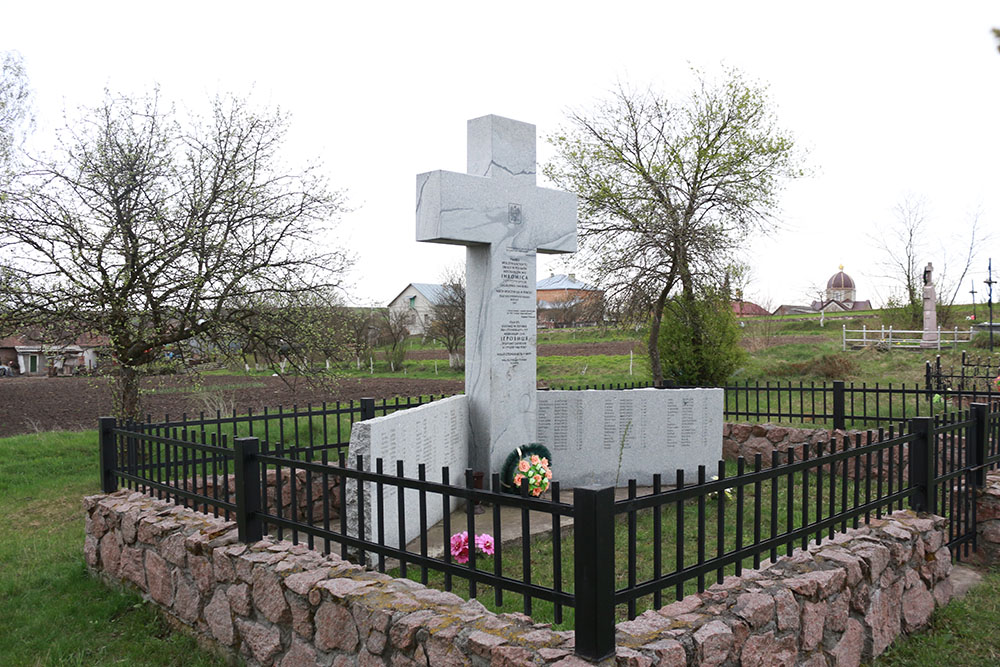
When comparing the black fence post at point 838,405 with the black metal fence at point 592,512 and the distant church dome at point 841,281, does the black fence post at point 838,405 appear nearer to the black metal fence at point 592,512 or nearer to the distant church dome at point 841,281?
the black metal fence at point 592,512

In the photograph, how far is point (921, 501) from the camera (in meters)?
5.12

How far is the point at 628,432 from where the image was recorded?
867 cm

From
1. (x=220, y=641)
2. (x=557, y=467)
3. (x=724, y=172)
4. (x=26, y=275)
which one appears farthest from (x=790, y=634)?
(x=724, y=172)

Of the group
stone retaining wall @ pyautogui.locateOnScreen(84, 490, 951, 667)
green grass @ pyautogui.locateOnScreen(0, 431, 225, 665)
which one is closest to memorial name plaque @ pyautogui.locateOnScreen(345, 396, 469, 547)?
stone retaining wall @ pyautogui.locateOnScreen(84, 490, 951, 667)

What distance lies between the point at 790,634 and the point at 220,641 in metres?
3.25

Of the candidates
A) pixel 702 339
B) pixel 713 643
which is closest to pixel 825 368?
pixel 702 339

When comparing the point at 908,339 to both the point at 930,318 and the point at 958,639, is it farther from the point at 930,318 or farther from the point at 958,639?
the point at 958,639

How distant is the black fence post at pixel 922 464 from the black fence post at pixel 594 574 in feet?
11.1

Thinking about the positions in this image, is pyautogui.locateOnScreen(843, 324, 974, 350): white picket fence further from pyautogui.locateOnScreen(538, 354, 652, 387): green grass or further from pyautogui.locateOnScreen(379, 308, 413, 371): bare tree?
pyautogui.locateOnScreen(379, 308, 413, 371): bare tree

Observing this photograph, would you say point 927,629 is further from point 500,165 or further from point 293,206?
point 293,206

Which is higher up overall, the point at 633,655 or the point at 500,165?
the point at 500,165

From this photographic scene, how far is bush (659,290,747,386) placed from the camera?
17.5 m

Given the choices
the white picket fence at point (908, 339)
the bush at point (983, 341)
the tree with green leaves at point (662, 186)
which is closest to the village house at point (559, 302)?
the tree with green leaves at point (662, 186)

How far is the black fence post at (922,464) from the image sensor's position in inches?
199
